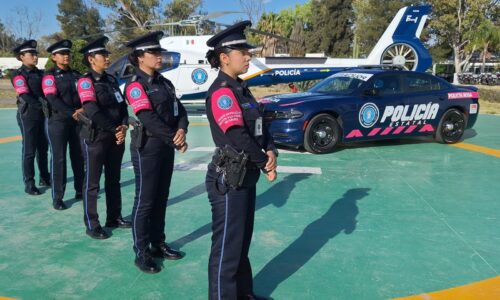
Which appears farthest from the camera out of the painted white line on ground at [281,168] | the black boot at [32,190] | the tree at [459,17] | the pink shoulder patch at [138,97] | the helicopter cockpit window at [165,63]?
the tree at [459,17]

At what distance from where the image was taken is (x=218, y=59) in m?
2.64

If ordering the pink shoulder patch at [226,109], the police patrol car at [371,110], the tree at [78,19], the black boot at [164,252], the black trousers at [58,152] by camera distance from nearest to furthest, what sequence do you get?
1. the pink shoulder patch at [226,109]
2. the black boot at [164,252]
3. the black trousers at [58,152]
4. the police patrol car at [371,110]
5. the tree at [78,19]

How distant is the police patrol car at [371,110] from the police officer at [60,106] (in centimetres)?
356

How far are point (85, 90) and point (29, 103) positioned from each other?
6.60ft

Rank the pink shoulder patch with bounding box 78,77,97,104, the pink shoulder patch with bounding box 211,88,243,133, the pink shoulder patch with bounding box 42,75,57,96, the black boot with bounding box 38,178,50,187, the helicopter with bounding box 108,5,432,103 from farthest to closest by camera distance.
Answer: the helicopter with bounding box 108,5,432,103 → the black boot with bounding box 38,178,50,187 → the pink shoulder patch with bounding box 42,75,57,96 → the pink shoulder patch with bounding box 78,77,97,104 → the pink shoulder patch with bounding box 211,88,243,133

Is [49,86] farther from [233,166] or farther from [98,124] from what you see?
[233,166]

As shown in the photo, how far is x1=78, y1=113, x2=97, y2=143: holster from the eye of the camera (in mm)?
3801

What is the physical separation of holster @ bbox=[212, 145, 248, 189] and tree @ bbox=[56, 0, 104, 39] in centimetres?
6478

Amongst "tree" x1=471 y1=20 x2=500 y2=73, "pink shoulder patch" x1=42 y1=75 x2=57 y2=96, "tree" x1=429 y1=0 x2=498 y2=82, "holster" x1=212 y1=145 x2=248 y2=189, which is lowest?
"holster" x1=212 y1=145 x2=248 y2=189

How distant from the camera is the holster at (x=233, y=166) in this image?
2.44 m

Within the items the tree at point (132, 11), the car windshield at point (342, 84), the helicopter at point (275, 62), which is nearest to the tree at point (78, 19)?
the tree at point (132, 11)

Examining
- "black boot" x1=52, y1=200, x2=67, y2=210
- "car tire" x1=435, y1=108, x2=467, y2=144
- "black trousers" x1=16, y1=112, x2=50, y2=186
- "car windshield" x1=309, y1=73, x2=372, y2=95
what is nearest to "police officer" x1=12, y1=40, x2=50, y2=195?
"black trousers" x1=16, y1=112, x2=50, y2=186

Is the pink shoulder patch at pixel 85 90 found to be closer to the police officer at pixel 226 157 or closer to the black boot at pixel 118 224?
the black boot at pixel 118 224

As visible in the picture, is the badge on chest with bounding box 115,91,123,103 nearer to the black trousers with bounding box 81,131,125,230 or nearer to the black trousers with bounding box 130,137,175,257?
the black trousers with bounding box 81,131,125,230
